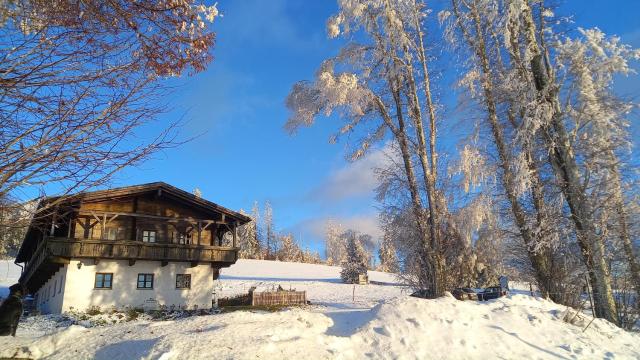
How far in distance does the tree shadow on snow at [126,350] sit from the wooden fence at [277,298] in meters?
23.6

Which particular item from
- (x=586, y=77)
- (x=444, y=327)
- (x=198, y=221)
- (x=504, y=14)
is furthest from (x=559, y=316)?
(x=198, y=221)

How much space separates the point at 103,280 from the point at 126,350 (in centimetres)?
2089

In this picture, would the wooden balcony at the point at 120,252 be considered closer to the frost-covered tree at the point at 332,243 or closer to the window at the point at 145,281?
the window at the point at 145,281

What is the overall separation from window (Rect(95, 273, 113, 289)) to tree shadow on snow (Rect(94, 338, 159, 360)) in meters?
20.1

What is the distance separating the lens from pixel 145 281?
2773 centimetres

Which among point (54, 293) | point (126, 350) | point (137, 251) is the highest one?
point (137, 251)

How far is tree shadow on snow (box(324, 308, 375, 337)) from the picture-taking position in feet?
30.3

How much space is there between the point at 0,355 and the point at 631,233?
1554 centimetres

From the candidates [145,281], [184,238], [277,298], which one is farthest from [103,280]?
[277,298]

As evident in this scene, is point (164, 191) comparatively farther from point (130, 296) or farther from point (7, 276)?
point (7, 276)

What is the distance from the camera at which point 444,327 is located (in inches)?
366

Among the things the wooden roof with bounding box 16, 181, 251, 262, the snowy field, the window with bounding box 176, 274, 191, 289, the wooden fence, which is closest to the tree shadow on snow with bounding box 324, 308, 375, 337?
the snowy field

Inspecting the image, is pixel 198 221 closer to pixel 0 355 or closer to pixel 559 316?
pixel 0 355

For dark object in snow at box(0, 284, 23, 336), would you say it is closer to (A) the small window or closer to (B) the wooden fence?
(A) the small window
